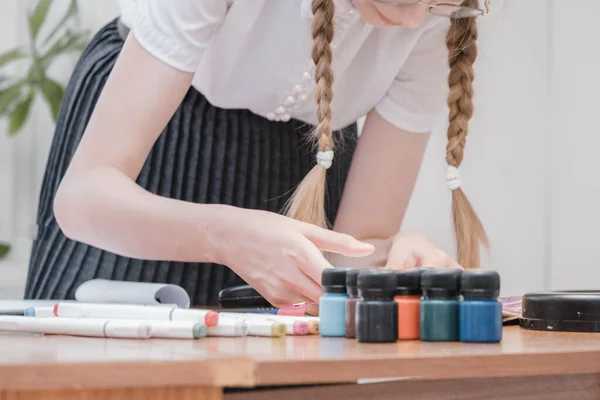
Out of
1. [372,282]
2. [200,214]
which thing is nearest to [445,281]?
[372,282]

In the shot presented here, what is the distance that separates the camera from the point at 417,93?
4.58ft

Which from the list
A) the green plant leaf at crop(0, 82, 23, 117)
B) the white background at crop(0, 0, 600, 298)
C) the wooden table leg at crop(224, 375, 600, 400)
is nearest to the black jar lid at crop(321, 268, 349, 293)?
the wooden table leg at crop(224, 375, 600, 400)

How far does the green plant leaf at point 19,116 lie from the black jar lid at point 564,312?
202 centimetres

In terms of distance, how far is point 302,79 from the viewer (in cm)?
130

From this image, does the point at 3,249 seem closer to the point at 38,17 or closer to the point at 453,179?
the point at 38,17

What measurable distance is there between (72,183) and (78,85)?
0.46m

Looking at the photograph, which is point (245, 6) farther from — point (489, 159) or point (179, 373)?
point (489, 159)

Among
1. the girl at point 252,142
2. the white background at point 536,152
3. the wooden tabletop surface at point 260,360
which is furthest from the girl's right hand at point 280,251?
the white background at point 536,152

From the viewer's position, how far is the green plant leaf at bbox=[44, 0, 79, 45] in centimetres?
255

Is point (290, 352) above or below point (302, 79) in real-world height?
below

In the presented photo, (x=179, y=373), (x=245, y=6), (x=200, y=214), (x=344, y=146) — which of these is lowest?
(x=179, y=373)

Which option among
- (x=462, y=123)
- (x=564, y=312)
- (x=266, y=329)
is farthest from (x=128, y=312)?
(x=462, y=123)

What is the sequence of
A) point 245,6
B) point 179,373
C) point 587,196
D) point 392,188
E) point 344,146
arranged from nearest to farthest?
1. point 179,373
2. point 245,6
3. point 392,188
4. point 344,146
5. point 587,196

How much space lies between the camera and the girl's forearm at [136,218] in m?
0.99
